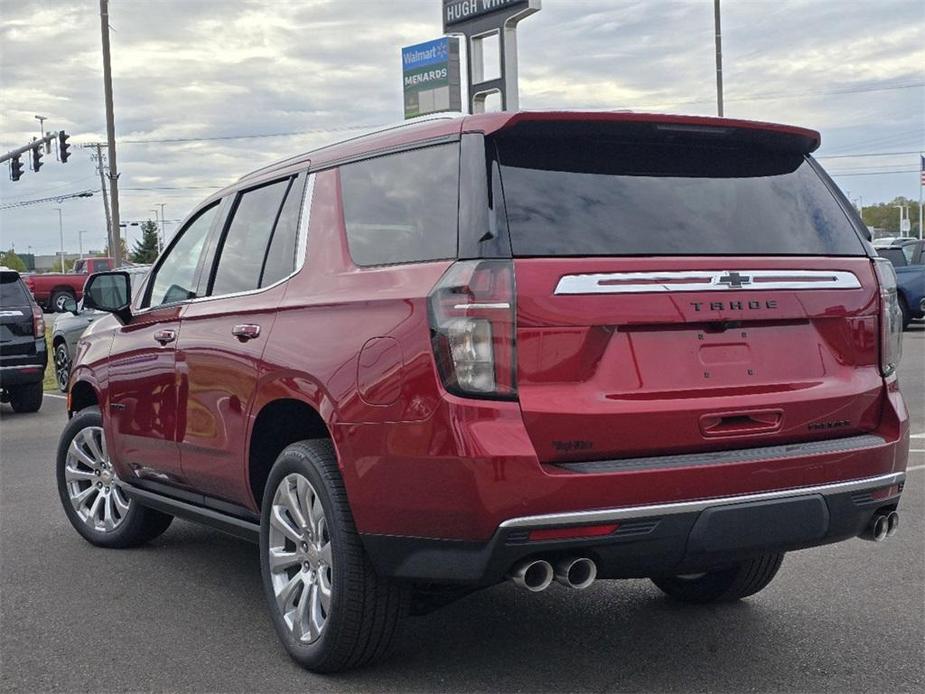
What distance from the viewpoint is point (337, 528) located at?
406 cm

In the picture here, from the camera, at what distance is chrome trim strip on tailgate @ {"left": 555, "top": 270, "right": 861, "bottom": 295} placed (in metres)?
3.75

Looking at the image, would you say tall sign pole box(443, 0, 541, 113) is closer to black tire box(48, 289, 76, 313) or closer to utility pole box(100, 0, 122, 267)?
utility pole box(100, 0, 122, 267)

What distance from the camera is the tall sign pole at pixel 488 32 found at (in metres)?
23.6

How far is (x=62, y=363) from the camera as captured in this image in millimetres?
16672

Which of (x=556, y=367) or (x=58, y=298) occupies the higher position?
(x=556, y=367)

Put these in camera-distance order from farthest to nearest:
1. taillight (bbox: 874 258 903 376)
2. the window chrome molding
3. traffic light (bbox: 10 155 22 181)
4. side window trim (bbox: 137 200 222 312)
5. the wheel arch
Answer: traffic light (bbox: 10 155 22 181) → side window trim (bbox: 137 200 222 312) → the window chrome molding → the wheel arch → taillight (bbox: 874 258 903 376)

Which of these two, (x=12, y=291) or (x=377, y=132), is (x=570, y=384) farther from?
(x=12, y=291)

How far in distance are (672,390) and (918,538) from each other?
3.18m

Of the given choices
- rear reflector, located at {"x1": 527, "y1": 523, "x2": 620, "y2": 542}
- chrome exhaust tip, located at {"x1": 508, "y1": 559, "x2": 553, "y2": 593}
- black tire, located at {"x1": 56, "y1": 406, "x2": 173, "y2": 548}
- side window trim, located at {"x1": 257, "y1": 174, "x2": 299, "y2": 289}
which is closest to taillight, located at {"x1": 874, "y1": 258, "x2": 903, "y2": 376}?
rear reflector, located at {"x1": 527, "y1": 523, "x2": 620, "y2": 542}

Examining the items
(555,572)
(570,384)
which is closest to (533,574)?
(555,572)

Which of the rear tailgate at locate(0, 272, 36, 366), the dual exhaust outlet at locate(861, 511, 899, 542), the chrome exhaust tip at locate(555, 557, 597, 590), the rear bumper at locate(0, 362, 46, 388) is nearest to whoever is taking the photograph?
the chrome exhaust tip at locate(555, 557, 597, 590)

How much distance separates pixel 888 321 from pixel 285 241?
2290 millimetres

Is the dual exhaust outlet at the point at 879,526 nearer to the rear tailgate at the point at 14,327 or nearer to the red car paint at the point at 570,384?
the red car paint at the point at 570,384

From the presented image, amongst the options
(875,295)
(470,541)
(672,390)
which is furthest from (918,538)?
(470,541)
